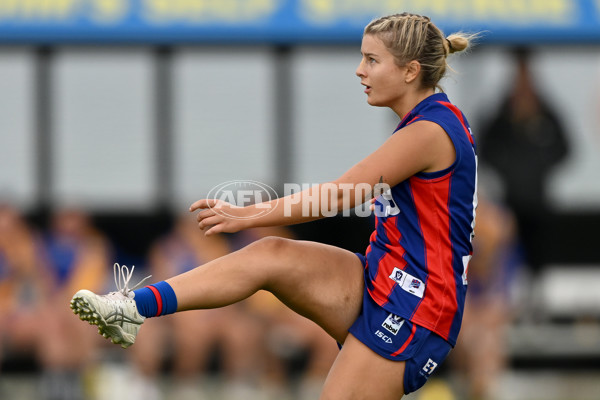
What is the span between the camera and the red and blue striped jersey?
3.83 meters

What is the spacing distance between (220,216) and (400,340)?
2.64 feet

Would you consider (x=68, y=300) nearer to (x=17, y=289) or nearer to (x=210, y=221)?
(x=17, y=289)

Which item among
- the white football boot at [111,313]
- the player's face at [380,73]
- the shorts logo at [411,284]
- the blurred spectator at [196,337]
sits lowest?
the blurred spectator at [196,337]

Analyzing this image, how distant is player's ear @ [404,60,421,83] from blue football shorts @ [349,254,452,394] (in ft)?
2.73

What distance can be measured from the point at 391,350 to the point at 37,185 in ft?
23.3

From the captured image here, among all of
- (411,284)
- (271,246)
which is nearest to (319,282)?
(271,246)

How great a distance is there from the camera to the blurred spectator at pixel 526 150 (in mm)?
9578

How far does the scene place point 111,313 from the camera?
12.1ft

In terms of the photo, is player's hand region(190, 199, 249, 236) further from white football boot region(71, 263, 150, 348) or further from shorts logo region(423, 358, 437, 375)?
shorts logo region(423, 358, 437, 375)

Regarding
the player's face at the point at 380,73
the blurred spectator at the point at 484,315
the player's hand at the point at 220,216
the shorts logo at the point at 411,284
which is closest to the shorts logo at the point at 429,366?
the shorts logo at the point at 411,284

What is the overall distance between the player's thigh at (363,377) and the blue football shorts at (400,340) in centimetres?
3

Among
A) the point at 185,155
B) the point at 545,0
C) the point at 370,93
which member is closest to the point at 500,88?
the point at 545,0

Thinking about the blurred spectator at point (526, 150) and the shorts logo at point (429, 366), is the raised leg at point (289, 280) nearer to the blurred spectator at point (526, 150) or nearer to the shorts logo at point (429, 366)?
the shorts logo at point (429, 366)

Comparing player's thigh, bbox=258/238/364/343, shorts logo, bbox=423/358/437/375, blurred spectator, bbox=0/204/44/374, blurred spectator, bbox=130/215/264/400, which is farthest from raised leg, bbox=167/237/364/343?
blurred spectator, bbox=0/204/44/374
